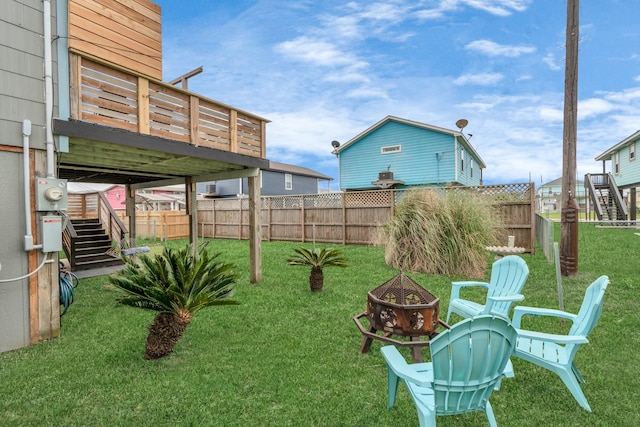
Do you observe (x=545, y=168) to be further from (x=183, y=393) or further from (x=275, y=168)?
(x=183, y=393)

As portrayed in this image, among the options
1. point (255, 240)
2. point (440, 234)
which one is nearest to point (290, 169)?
point (255, 240)

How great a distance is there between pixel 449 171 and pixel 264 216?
32.1 feet

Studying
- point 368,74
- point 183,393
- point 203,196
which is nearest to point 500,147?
point 368,74

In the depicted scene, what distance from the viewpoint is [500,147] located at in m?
20.8

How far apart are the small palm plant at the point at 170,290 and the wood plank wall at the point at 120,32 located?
327cm

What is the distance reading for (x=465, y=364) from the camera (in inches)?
73.6

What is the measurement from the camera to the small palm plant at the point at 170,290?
3.13 m

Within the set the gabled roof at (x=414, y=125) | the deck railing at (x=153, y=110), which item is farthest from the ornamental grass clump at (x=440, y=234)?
the gabled roof at (x=414, y=125)

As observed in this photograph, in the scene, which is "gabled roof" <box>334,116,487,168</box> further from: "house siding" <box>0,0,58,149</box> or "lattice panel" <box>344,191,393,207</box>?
"house siding" <box>0,0,58,149</box>

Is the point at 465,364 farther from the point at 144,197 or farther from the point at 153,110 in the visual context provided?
the point at 144,197

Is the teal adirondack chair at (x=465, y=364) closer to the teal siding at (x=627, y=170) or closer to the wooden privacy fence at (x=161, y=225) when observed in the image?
the wooden privacy fence at (x=161, y=225)

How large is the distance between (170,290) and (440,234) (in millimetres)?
5634

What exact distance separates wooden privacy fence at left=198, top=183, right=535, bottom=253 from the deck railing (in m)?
4.20

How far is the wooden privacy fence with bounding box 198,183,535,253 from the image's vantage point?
9.72 meters
